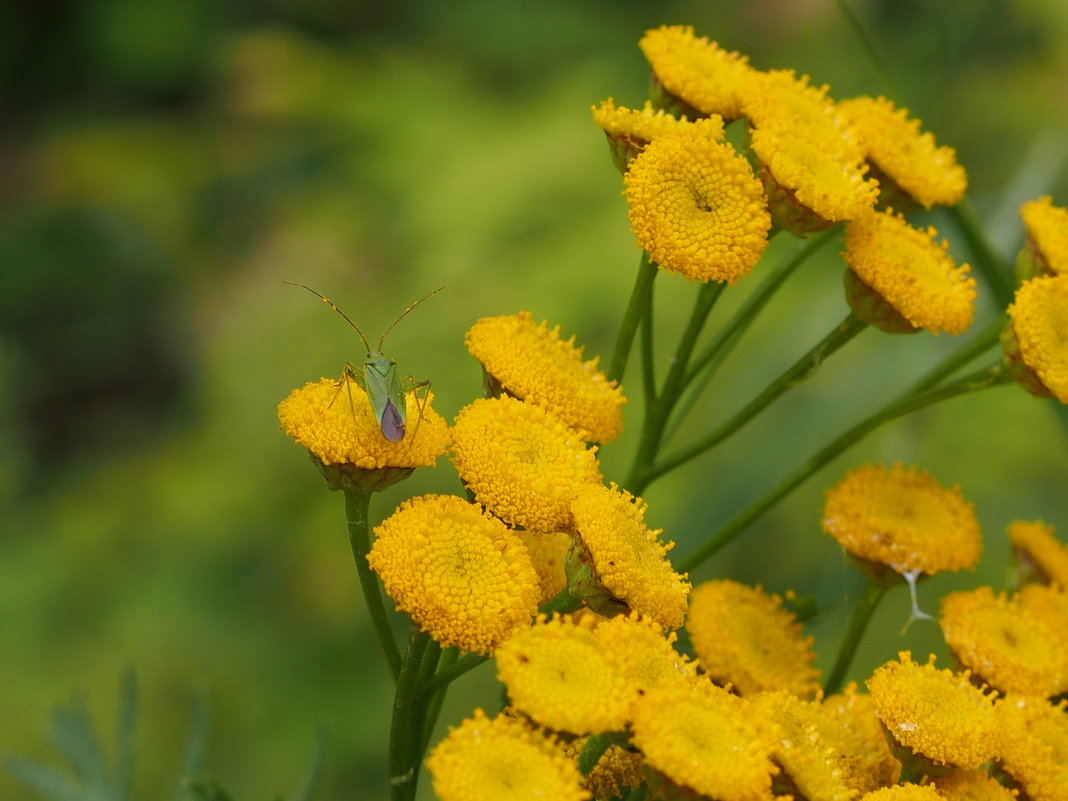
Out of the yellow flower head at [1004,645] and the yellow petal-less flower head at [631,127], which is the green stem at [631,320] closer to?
the yellow petal-less flower head at [631,127]

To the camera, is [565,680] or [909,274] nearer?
[565,680]

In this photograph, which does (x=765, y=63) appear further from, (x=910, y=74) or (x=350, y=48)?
(x=350, y=48)

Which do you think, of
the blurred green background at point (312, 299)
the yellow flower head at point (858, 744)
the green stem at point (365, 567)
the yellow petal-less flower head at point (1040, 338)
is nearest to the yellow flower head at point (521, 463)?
the green stem at point (365, 567)

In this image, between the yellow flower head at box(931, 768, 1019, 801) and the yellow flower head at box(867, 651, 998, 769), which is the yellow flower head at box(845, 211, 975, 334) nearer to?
the yellow flower head at box(867, 651, 998, 769)

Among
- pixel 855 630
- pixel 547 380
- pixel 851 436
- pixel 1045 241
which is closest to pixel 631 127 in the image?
pixel 547 380

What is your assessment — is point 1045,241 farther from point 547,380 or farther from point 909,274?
point 547,380

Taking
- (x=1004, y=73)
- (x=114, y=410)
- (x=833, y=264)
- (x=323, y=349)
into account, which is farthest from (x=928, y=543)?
(x=114, y=410)
